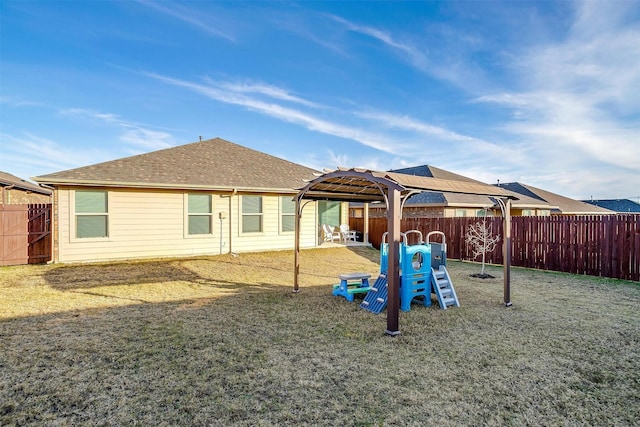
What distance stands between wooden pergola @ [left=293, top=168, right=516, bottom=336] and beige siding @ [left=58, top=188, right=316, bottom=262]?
596 centimetres

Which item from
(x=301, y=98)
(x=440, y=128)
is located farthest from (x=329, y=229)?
(x=440, y=128)

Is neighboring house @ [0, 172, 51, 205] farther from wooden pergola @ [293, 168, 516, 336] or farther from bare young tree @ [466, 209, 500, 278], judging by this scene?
bare young tree @ [466, 209, 500, 278]

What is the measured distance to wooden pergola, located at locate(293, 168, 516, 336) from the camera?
14.3ft

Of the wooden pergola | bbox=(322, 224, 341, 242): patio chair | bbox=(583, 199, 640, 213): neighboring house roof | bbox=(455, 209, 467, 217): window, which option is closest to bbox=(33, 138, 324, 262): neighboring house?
bbox=(322, 224, 341, 242): patio chair

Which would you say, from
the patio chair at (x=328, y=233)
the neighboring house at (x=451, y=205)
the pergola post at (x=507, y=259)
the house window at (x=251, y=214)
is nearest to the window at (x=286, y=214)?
the house window at (x=251, y=214)

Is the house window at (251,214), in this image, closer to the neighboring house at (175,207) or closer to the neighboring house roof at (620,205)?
the neighboring house at (175,207)

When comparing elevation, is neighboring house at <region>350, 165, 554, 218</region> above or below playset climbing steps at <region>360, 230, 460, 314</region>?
above

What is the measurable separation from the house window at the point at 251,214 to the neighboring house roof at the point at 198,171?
62cm

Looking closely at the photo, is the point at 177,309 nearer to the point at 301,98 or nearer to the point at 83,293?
the point at 83,293

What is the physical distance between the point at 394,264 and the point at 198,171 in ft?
31.6

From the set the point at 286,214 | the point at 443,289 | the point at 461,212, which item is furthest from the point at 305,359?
the point at 461,212

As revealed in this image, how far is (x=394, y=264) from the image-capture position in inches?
173

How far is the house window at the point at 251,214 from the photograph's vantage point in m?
12.3

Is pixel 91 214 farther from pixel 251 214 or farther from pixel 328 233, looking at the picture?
pixel 328 233
